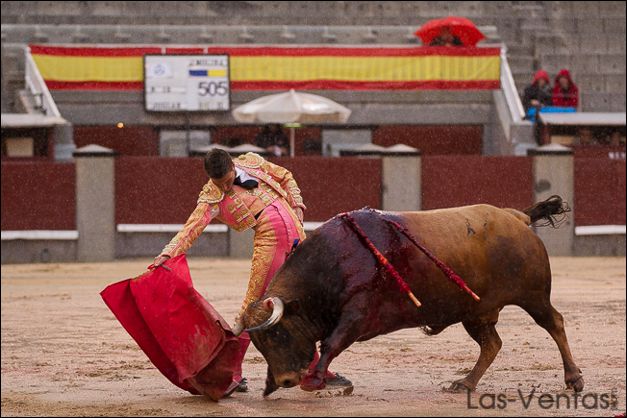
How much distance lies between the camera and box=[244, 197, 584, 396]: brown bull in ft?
19.7

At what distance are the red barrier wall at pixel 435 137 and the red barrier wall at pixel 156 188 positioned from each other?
3.70 meters

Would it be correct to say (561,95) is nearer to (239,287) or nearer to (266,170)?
(239,287)

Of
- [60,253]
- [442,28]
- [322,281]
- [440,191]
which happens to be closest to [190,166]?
[60,253]

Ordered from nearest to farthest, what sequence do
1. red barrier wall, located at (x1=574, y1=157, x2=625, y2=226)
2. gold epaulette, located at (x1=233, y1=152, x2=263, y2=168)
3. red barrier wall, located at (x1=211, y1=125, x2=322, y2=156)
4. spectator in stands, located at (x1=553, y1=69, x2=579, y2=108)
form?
gold epaulette, located at (x1=233, y1=152, x2=263, y2=168)
red barrier wall, located at (x1=574, y1=157, x2=625, y2=226)
spectator in stands, located at (x1=553, y1=69, x2=579, y2=108)
red barrier wall, located at (x1=211, y1=125, x2=322, y2=156)

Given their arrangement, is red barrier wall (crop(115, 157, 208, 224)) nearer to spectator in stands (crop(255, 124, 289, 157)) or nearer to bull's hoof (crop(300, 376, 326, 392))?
spectator in stands (crop(255, 124, 289, 157))

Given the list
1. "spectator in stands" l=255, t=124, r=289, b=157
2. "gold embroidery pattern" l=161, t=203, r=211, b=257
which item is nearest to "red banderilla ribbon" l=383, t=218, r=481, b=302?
"gold embroidery pattern" l=161, t=203, r=211, b=257

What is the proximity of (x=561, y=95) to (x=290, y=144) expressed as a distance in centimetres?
342

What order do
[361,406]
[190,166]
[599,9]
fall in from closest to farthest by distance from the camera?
1. [361,406]
2. [190,166]
3. [599,9]

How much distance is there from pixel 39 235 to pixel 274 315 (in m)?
10.3

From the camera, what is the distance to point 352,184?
52.9 feet

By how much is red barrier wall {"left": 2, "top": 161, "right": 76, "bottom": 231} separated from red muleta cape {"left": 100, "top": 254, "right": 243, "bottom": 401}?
9657mm

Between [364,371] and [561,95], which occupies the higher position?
[561,95]

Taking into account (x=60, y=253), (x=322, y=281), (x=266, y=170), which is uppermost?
(x=266, y=170)
